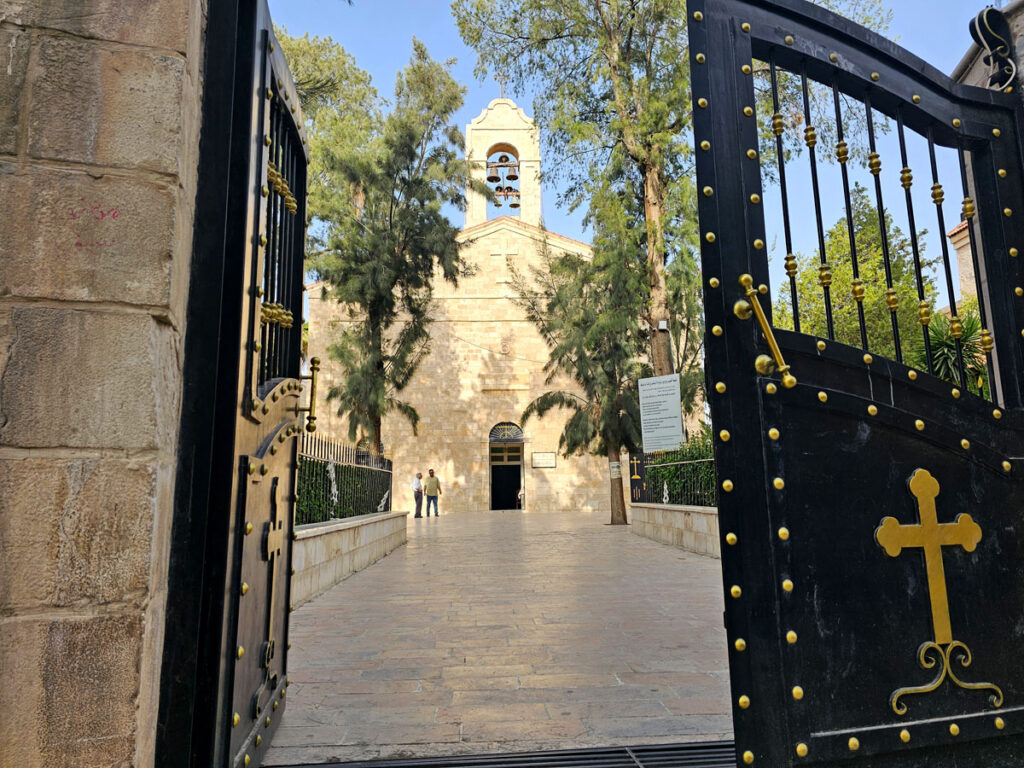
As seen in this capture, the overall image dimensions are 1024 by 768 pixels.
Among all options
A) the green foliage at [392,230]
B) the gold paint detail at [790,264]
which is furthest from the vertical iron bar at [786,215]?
the green foliage at [392,230]

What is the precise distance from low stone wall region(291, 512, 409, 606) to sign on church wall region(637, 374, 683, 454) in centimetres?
419

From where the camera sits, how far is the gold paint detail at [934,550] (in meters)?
2.24

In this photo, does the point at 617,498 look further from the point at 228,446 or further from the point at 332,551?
the point at 228,446

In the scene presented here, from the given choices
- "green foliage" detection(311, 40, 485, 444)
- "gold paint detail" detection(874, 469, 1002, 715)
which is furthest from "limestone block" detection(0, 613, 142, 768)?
"green foliage" detection(311, 40, 485, 444)

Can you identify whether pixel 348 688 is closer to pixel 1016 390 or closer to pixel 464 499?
pixel 1016 390

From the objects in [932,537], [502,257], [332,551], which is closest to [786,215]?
[932,537]

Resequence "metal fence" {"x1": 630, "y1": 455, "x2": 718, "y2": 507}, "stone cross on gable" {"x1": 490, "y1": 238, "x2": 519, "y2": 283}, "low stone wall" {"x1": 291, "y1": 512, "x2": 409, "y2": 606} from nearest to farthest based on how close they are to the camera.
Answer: "low stone wall" {"x1": 291, "y1": 512, "x2": 409, "y2": 606}
"metal fence" {"x1": 630, "y1": 455, "x2": 718, "y2": 507}
"stone cross on gable" {"x1": 490, "y1": 238, "x2": 519, "y2": 283}

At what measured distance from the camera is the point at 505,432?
26531 millimetres

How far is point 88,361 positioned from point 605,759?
2.06m

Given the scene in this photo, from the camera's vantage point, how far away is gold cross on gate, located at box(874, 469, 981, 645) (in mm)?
2275

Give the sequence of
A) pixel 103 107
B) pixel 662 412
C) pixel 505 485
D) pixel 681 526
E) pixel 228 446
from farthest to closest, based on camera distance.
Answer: pixel 505 485 → pixel 681 526 → pixel 662 412 → pixel 228 446 → pixel 103 107

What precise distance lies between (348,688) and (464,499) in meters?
22.5

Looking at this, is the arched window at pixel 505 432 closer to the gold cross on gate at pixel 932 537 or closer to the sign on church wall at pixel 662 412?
the sign on church wall at pixel 662 412

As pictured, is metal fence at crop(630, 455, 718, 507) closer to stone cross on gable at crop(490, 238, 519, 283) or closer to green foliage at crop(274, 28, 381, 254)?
green foliage at crop(274, 28, 381, 254)
